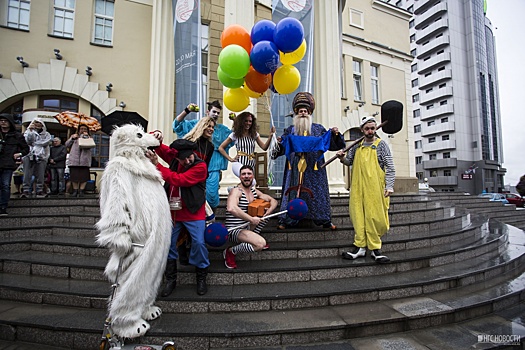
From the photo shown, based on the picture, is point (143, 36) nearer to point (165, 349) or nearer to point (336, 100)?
point (336, 100)

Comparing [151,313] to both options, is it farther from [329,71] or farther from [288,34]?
[329,71]

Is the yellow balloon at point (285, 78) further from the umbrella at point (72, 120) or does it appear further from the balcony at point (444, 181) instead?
the balcony at point (444, 181)

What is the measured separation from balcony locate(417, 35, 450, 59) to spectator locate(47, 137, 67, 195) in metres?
49.7

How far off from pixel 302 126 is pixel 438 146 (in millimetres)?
44620

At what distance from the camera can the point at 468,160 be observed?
Answer: 37469mm

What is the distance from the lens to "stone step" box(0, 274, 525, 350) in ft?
7.67

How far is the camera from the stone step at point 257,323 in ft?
7.67

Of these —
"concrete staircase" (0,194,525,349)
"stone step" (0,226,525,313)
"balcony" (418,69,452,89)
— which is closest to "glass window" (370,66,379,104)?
"concrete staircase" (0,194,525,349)

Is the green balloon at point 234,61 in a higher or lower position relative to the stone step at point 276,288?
higher

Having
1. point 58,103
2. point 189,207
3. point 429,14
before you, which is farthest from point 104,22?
point 429,14

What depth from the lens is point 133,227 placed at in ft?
7.19

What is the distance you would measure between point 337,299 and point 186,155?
2.38m

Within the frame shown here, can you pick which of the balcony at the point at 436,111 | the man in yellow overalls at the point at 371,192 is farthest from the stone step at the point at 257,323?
the balcony at the point at 436,111

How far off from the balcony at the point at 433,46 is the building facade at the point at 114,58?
40.4 metres
